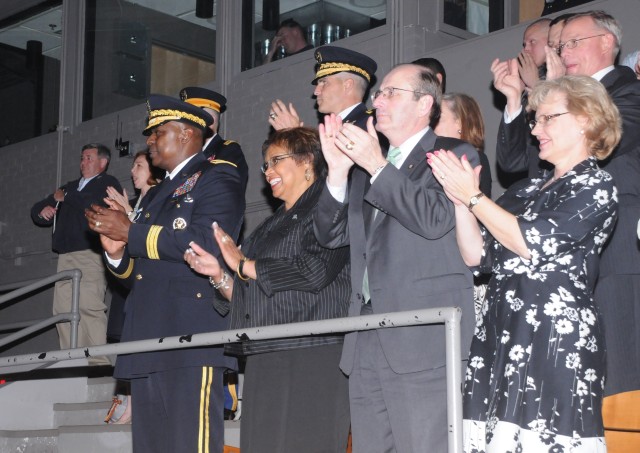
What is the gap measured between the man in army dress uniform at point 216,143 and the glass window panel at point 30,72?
4291 millimetres

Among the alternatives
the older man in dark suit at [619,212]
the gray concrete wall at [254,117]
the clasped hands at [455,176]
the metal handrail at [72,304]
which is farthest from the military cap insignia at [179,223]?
the metal handrail at [72,304]

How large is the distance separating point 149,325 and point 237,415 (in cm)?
145

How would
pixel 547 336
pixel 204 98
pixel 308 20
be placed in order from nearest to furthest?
1. pixel 547 336
2. pixel 204 98
3. pixel 308 20

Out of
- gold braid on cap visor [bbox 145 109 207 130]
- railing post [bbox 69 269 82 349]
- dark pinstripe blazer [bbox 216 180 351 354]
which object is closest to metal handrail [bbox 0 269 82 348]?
railing post [bbox 69 269 82 349]

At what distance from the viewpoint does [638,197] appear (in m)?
3.70

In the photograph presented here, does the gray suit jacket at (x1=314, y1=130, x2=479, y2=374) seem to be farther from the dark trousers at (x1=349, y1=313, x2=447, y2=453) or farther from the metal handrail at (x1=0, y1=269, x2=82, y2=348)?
the metal handrail at (x1=0, y1=269, x2=82, y2=348)

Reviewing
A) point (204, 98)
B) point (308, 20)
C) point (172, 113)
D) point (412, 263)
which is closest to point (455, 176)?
point (412, 263)

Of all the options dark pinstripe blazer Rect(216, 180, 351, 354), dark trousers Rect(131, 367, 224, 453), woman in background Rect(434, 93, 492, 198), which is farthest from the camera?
woman in background Rect(434, 93, 492, 198)

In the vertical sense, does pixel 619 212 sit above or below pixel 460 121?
below

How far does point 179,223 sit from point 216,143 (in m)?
1.20

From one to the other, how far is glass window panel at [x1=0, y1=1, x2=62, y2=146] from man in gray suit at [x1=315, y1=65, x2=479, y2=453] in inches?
273

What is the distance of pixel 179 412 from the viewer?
4.14 metres

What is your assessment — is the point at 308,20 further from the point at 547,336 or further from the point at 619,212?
the point at 547,336

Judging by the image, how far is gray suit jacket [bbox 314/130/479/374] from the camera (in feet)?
11.1
